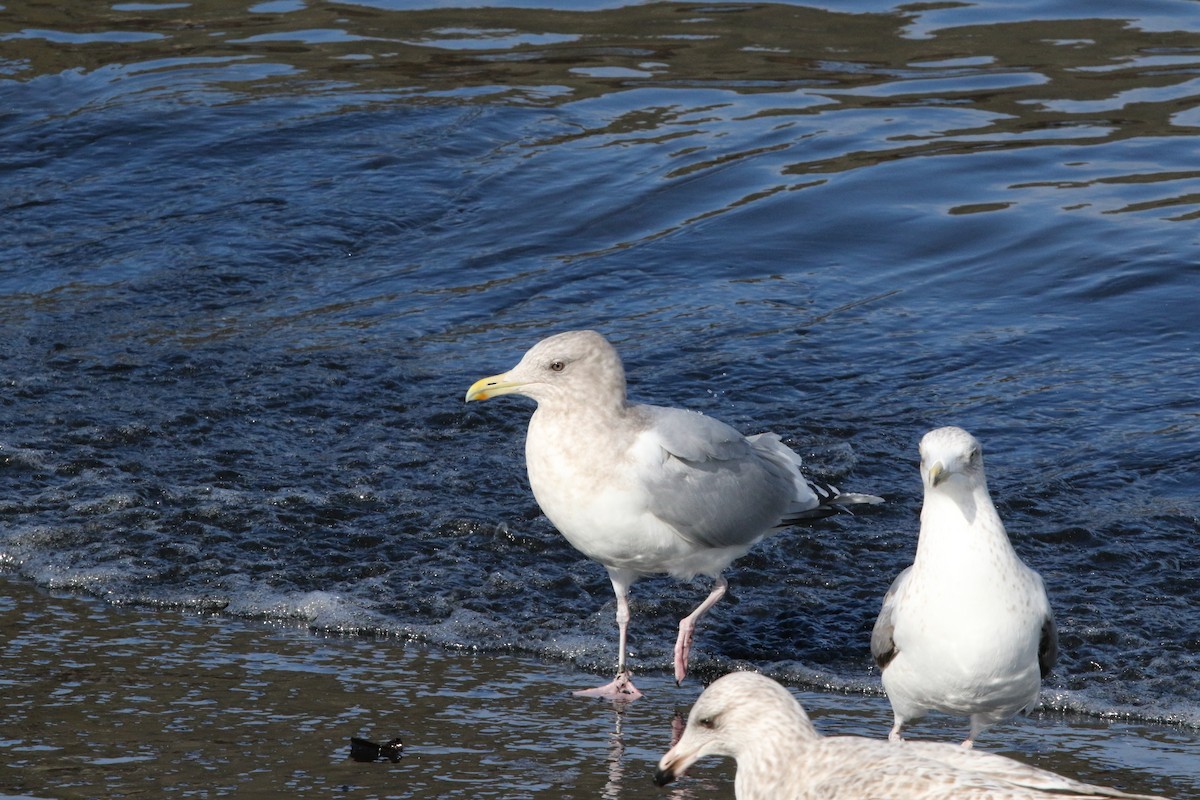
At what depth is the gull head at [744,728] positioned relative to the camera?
4.35 m

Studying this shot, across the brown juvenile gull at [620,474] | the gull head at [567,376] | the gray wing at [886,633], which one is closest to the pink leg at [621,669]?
the brown juvenile gull at [620,474]

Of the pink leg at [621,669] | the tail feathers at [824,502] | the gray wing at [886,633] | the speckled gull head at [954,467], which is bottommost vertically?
the pink leg at [621,669]

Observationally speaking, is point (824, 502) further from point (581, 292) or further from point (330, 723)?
point (581, 292)

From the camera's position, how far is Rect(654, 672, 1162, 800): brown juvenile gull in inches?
155

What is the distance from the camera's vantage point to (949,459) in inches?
199

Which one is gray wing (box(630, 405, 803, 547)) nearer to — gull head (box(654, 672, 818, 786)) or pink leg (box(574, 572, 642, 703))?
pink leg (box(574, 572, 642, 703))

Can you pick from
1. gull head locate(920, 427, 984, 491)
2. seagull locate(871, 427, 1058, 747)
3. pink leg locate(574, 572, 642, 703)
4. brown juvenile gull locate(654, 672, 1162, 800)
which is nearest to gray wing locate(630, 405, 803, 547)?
pink leg locate(574, 572, 642, 703)

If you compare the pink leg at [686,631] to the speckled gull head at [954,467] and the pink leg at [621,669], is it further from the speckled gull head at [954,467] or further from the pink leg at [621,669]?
the speckled gull head at [954,467]

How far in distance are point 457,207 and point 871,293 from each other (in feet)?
11.4

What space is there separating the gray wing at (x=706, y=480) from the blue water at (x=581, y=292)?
425 mm

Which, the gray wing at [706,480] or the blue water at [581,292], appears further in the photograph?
the blue water at [581,292]

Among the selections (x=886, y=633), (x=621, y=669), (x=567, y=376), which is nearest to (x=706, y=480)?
(x=567, y=376)

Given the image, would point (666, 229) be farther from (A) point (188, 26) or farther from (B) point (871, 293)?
(A) point (188, 26)

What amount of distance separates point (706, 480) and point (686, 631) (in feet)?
1.93
